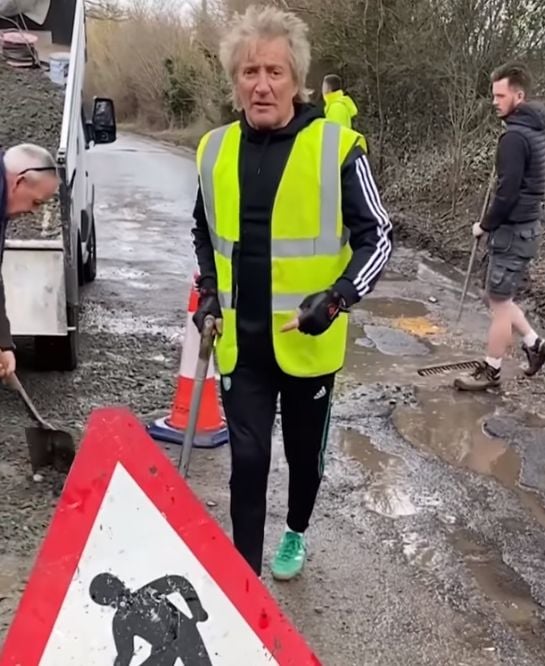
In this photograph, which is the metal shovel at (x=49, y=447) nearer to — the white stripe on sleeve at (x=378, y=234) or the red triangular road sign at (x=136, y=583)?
the white stripe on sleeve at (x=378, y=234)

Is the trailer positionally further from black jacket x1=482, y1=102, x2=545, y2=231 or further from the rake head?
black jacket x1=482, y1=102, x2=545, y2=231

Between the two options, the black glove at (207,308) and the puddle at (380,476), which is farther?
the puddle at (380,476)

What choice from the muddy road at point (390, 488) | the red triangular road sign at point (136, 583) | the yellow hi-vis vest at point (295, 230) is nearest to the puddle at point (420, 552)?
the muddy road at point (390, 488)

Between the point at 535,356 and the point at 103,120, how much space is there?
14.6 ft

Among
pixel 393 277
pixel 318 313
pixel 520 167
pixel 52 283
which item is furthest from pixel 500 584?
pixel 393 277

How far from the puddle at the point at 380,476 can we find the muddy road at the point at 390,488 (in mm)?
12

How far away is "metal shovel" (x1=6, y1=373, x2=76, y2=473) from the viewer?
4.87 m

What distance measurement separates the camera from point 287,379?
345cm

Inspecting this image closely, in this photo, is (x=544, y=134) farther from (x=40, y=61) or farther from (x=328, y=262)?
(x=40, y=61)

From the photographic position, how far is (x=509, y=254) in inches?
255

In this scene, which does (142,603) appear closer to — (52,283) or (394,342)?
(52,283)

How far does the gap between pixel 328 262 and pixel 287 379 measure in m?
0.45

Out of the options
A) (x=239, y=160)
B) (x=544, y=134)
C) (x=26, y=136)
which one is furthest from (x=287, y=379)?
(x=26, y=136)

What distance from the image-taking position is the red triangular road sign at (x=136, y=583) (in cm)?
204
